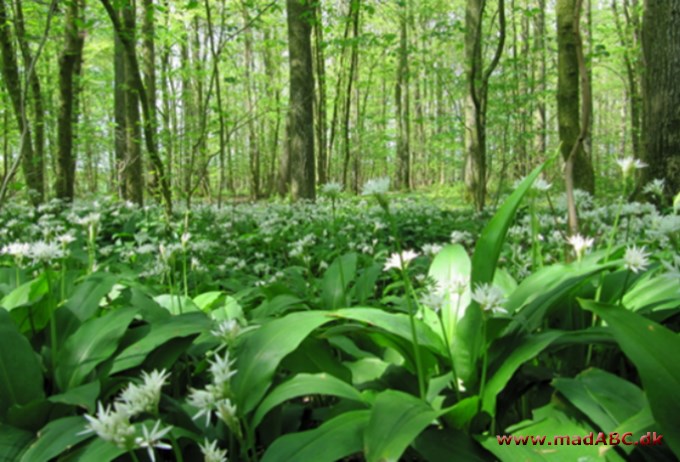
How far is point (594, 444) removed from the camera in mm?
→ 1031

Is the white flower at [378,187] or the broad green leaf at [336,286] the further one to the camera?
Result: the broad green leaf at [336,286]

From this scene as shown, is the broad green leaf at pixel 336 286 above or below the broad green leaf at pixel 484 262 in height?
below

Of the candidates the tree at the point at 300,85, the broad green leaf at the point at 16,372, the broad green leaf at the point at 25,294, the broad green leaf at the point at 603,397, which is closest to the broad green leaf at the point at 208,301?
A: the broad green leaf at the point at 25,294


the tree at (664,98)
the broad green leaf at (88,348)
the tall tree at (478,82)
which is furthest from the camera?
the tall tree at (478,82)

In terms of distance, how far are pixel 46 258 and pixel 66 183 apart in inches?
303

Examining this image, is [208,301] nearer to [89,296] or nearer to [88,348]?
[89,296]

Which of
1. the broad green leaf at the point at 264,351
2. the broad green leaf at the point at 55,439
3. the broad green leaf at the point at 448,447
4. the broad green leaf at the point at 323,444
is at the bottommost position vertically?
the broad green leaf at the point at 448,447

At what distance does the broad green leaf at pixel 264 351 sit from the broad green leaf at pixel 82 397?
1.18ft

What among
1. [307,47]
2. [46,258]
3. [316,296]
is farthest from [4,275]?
[307,47]

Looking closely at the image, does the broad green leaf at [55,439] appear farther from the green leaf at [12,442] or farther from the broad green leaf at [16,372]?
the broad green leaf at [16,372]

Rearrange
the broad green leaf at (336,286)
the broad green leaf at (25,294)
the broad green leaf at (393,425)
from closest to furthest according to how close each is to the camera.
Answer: the broad green leaf at (393,425) < the broad green leaf at (25,294) < the broad green leaf at (336,286)

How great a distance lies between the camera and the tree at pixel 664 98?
426 centimetres

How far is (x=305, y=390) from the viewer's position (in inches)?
46.2

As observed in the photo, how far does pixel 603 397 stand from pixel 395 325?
53 centimetres
